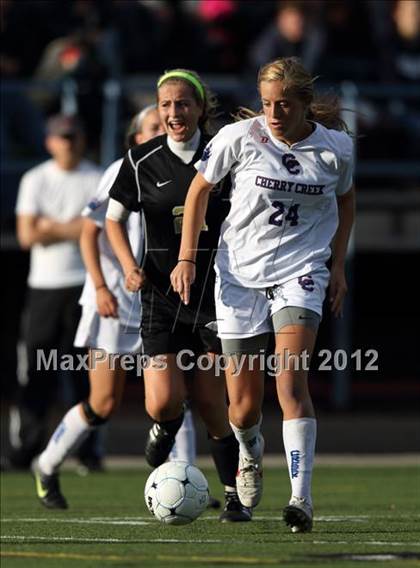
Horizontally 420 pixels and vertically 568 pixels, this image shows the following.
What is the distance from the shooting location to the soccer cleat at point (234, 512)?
26.4 ft

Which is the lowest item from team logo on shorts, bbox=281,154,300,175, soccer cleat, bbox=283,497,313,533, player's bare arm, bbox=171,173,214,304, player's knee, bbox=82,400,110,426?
soccer cleat, bbox=283,497,313,533

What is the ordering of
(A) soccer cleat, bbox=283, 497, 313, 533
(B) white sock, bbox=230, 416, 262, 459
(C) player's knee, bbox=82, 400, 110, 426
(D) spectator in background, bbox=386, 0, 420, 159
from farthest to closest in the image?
(D) spectator in background, bbox=386, 0, 420, 159
(C) player's knee, bbox=82, 400, 110, 426
(B) white sock, bbox=230, 416, 262, 459
(A) soccer cleat, bbox=283, 497, 313, 533

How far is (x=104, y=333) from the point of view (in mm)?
9414

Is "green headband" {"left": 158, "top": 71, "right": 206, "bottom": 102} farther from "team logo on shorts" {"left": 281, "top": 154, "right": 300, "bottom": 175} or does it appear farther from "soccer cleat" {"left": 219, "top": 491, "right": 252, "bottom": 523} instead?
"soccer cleat" {"left": 219, "top": 491, "right": 252, "bottom": 523}

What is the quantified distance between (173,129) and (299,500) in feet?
6.82

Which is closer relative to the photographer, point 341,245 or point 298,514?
point 298,514

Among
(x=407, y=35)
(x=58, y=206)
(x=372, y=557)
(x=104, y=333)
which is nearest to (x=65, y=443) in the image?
(x=104, y=333)

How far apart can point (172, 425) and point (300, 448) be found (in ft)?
3.97

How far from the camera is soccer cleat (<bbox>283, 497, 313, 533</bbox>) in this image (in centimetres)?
706

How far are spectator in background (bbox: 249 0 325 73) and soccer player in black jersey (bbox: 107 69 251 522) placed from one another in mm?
7837

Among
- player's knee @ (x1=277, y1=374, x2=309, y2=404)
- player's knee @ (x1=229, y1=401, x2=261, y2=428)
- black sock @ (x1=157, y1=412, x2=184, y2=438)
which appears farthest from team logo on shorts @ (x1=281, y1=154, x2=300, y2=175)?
black sock @ (x1=157, y1=412, x2=184, y2=438)

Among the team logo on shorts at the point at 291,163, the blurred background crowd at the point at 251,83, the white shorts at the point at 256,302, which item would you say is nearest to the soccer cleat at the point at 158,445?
the white shorts at the point at 256,302

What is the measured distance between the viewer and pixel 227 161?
7480 mm

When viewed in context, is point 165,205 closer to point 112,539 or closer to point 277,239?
point 277,239
